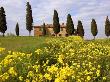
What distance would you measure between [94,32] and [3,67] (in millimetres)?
93732

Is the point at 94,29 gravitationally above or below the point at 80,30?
above

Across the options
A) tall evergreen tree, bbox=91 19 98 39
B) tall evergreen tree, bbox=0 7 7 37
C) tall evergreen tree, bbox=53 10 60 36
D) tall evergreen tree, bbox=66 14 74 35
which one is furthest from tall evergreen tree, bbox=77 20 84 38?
tall evergreen tree, bbox=0 7 7 37

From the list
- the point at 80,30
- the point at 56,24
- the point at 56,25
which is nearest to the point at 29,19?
the point at 56,25

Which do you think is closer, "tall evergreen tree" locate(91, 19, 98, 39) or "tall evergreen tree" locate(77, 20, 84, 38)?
"tall evergreen tree" locate(91, 19, 98, 39)

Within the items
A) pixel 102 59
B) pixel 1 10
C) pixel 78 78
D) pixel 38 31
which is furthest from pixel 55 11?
pixel 78 78

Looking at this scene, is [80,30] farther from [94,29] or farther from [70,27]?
[70,27]

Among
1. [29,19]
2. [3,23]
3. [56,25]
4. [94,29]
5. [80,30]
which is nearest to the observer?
[3,23]

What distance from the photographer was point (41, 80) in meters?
10.3

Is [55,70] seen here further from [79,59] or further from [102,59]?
[102,59]

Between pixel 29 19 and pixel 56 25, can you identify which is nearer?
pixel 29 19

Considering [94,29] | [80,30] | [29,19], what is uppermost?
[29,19]

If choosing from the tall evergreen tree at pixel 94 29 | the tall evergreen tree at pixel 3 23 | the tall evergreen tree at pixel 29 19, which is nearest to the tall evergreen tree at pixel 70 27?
the tall evergreen tree at pixel 94 29

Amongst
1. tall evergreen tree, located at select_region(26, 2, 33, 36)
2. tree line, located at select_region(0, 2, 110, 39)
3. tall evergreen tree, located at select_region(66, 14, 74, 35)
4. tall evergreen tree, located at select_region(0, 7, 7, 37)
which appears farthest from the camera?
tall evergreen tree, located at select_region(66, 14, 74, 35)

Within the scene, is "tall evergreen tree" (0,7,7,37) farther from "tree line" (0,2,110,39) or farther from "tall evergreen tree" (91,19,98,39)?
"tall evergreen tree" (91,19,98,39)
